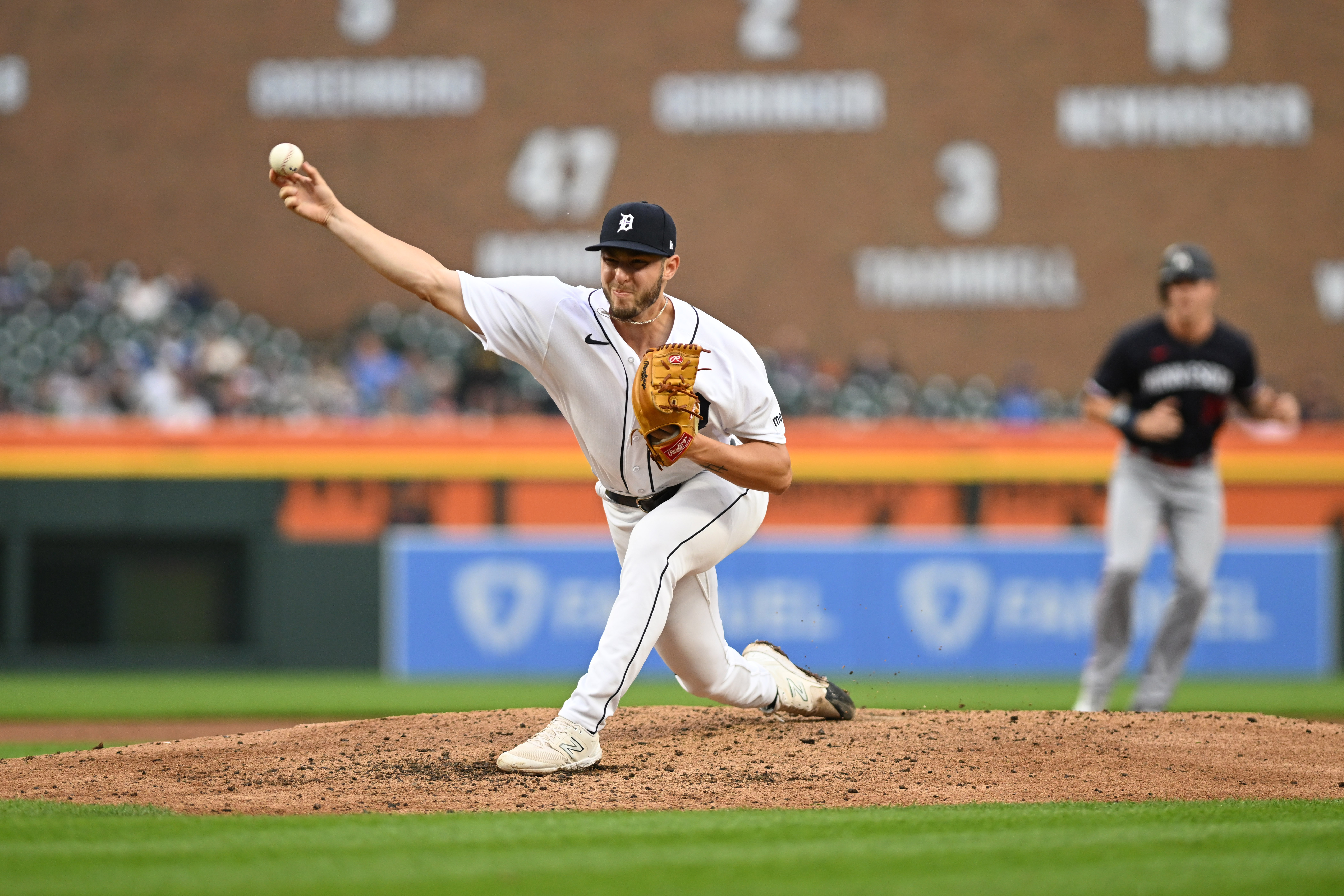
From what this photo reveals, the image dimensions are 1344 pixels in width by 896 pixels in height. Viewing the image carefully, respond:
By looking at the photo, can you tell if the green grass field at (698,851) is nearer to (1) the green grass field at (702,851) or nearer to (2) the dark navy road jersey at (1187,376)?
(1) the green grass field at (702,851)

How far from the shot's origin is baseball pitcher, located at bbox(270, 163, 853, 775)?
441 centimetres

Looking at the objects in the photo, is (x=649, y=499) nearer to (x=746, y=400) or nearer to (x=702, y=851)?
(x=746, y=400)

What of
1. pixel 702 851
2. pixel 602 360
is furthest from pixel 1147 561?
pixel 702 851

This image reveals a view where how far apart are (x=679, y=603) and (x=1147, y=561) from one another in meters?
2.98

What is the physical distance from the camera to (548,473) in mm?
10930

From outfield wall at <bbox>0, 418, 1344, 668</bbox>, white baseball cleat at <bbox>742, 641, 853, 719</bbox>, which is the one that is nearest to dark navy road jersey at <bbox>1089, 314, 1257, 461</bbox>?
white baseball cleat at <bbox>742, 641, 853, 719</bbox>

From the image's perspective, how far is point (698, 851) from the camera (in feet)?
11.8

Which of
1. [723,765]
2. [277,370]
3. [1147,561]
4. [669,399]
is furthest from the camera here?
[277,370]

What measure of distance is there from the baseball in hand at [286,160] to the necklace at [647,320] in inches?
38.9

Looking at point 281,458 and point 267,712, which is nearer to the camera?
point 267,712

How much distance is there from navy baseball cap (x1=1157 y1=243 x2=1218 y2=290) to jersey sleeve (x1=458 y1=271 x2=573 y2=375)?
330 centimetres

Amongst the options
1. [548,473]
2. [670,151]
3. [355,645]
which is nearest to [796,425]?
[548,473]

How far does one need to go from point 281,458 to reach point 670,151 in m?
6.29

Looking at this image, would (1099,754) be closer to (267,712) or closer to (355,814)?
(355,814)
